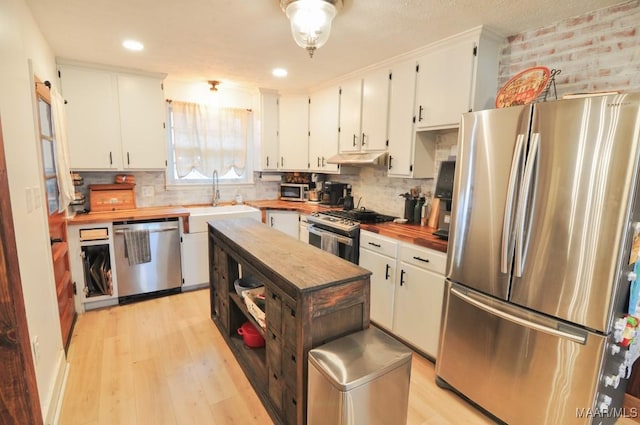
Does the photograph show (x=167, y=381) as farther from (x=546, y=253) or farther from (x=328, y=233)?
(x=546, y=253)

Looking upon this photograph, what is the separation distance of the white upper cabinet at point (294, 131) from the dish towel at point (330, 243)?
51.5 inches

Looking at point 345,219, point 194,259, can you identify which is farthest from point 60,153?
point 345,219

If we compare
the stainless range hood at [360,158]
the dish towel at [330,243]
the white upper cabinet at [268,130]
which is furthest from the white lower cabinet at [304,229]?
the white upper cabinet at [268,130]

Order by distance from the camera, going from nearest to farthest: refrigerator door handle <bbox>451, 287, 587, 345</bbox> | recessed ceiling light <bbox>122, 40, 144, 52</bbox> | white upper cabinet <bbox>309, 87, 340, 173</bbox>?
refrigerator door handle <bbox>451, 287, 587, 345</bbox> < recessed ceiling light <bbox>122, 40, 144, 52</bbox> < white upper cabinet <bbox>309, 87, 340, 173</bbox>

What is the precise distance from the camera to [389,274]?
8.75 feet

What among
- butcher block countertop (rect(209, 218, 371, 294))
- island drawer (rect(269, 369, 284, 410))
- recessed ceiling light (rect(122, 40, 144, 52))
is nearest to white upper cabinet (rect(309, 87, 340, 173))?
butcher block countertop (rect(209, 218, 371, 294))

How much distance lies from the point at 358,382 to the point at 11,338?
143cm

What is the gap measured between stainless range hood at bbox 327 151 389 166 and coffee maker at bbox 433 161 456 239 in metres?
0.64

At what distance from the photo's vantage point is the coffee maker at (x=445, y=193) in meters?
2.43

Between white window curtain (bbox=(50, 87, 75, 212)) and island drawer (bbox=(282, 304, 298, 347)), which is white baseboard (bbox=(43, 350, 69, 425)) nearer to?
white window curtain (bbox=(50, 87, 75, 212))

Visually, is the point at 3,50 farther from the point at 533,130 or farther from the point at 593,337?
the point at 593,337

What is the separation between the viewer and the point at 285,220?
402cm

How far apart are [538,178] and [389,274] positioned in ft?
4.58

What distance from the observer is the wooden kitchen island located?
147 cm
